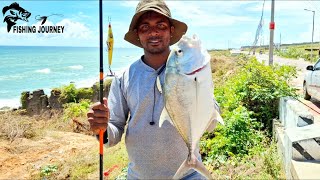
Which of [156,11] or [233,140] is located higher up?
[156,11]

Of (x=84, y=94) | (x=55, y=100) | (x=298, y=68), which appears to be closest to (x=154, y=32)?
(x=84, y=94)

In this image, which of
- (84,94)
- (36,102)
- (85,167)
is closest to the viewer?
(85,167)

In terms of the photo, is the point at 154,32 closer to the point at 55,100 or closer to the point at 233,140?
the point at 233,140

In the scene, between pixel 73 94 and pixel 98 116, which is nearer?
pixel 98 116

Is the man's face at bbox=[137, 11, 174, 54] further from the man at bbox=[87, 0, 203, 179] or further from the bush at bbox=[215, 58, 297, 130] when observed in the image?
the bush at bbox=[215, 58, 297, 130]

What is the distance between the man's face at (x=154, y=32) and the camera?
2.86 m

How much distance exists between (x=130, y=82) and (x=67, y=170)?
6511 mm

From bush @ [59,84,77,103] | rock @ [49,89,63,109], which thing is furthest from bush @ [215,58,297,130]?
rock @ [49,89,63,109]

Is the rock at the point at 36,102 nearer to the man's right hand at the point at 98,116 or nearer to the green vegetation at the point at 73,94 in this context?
the green vegetation at the point at 73,94

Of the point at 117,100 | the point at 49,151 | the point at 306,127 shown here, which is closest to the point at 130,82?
the point at 117,100

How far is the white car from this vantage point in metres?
10.4

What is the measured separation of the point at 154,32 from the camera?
2.84 m

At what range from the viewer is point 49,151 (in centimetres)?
1084

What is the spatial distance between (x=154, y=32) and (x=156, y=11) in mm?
160
